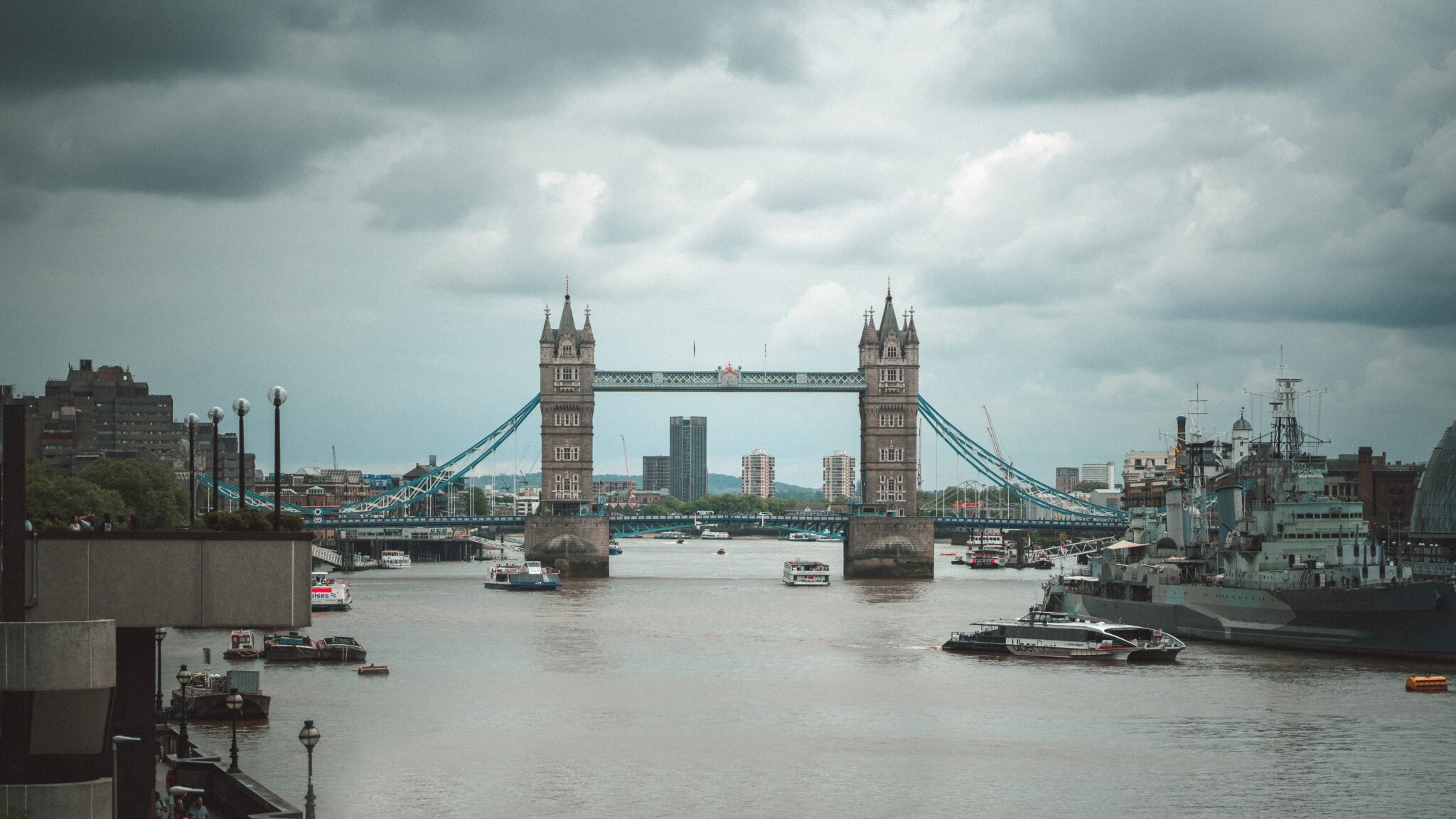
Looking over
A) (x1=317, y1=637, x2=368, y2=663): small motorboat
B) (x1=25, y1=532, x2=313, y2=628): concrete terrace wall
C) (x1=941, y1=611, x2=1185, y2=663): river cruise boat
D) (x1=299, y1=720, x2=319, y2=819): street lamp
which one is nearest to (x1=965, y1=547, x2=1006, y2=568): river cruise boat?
(x1=941, y1=611, x2=1185, y2=663): river cruise boat

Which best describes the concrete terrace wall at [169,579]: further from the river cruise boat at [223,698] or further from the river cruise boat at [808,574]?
the river cruise boat at [808,574]

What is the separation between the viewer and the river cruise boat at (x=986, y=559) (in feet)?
467

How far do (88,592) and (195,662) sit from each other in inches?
1276

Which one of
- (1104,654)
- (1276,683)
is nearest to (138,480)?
(1104,654)

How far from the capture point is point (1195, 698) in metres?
45.5

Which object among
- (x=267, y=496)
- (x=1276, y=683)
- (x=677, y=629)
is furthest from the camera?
(x=267, y=496)

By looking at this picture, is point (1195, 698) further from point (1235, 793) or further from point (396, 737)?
point (396, 737)

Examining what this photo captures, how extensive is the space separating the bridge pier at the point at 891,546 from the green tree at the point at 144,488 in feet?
144

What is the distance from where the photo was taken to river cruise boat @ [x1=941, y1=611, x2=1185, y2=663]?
5606cm

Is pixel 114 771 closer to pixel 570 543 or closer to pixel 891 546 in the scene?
pixel 570 543

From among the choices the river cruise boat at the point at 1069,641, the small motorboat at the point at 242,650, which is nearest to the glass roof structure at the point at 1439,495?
the river cruise boat at the point at 1069,641

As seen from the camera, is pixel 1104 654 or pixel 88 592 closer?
pixel 88 592

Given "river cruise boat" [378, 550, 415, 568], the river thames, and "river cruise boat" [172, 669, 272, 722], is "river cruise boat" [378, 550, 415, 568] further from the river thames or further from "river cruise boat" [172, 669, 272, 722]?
"river cruise boat" [172, 669, 272, 722]

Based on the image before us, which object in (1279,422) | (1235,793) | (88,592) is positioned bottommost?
(1235,793)
